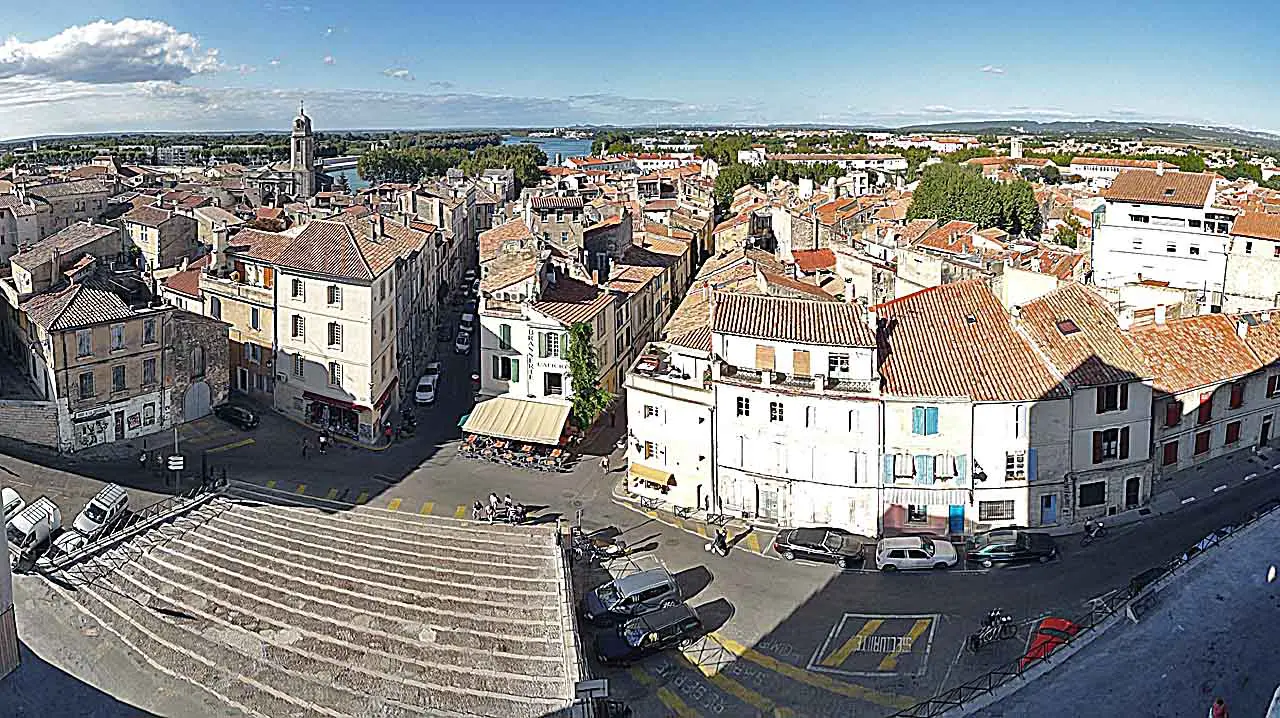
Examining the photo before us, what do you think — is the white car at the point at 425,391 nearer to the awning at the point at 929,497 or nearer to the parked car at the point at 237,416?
the parked car at the point at 237,416

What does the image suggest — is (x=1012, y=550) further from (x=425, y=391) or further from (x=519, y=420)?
(x=425, y=391)

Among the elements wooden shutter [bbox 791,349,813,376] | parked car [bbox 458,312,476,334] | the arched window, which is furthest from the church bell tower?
wooden shutter [bbox 791,349,813,376]

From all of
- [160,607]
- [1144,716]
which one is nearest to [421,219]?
[160,607]

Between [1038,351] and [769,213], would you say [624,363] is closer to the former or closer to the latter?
[1038,351]

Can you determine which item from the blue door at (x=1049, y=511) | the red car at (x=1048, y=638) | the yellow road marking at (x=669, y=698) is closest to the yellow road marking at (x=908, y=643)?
the red car at (x=1048, y=638)

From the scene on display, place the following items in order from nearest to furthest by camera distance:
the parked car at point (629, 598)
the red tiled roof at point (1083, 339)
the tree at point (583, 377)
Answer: the parked car at point (629, 598), the red tiled roof at point (1083, 339), the tree at point (583, 377)

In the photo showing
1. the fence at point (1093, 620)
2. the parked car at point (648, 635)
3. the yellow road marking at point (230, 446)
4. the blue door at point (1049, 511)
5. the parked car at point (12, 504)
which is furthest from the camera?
the yellow road marking at point (230, 446)

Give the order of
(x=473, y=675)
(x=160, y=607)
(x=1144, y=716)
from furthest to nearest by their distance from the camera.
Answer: (x=160, y=607)
(x=473, y=675)
(x=1144, y=716)
